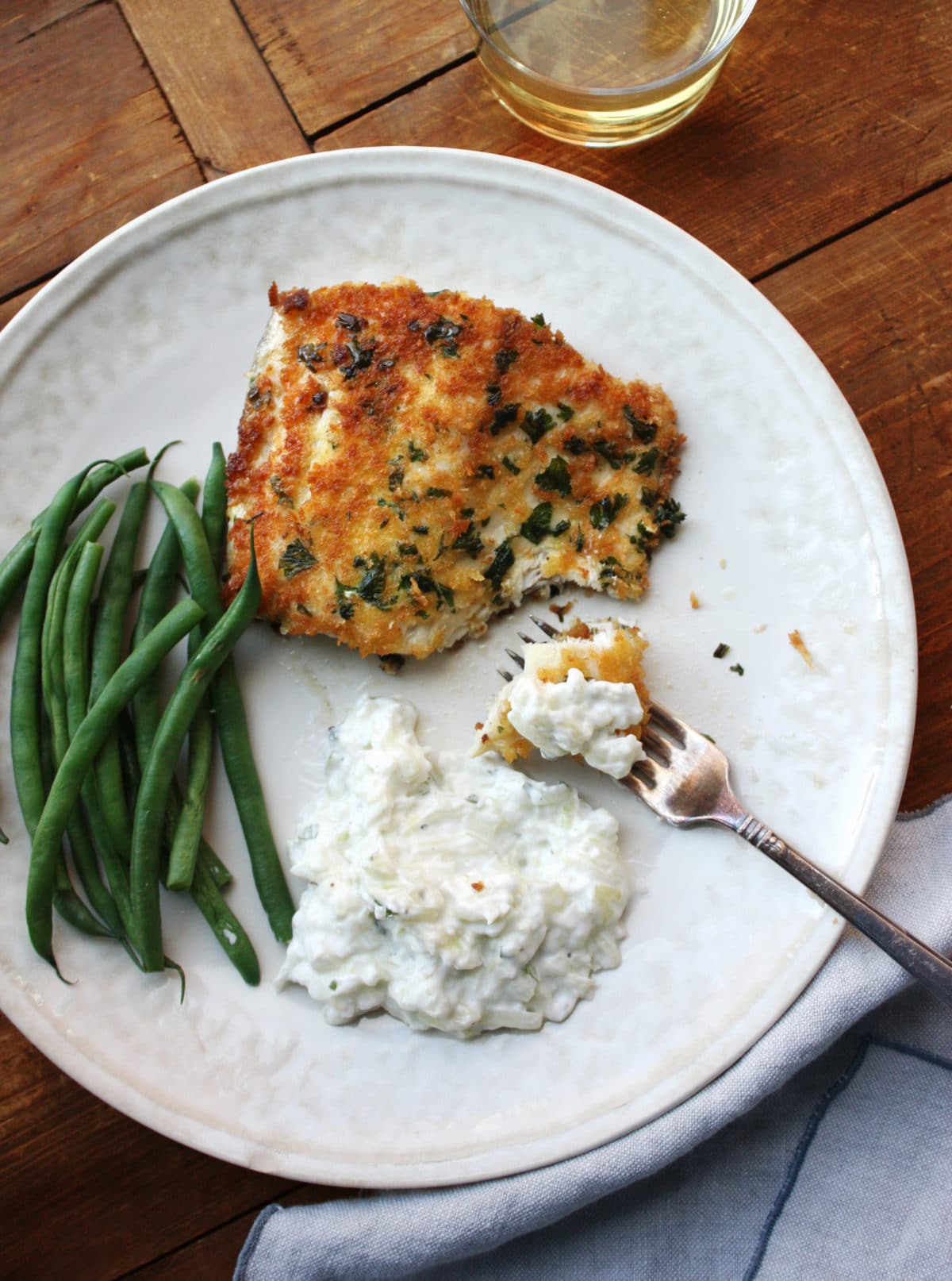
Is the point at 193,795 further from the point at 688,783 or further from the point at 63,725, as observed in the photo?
the point at 688,783

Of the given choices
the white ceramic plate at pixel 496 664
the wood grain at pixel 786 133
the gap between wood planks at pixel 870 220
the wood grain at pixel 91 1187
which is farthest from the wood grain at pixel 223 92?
the wood grain at pixel 91 1187

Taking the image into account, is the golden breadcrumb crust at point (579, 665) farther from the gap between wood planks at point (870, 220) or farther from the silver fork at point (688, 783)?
the gap between wood planks at point (870, 220)

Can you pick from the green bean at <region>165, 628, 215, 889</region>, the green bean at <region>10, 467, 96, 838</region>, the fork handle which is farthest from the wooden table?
the green bean at <region>165, 628, 215, 889</region>

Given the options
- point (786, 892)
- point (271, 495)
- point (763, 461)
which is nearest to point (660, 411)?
point (763, 461)

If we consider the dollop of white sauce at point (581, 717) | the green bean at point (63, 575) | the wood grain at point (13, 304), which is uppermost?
the wood grain at point (13, 304)

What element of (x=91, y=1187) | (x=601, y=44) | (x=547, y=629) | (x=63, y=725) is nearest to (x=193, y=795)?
(x=63, y=725)

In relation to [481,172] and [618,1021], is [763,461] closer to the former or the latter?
[481,172]
